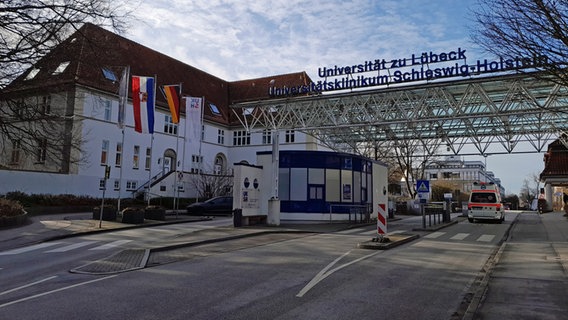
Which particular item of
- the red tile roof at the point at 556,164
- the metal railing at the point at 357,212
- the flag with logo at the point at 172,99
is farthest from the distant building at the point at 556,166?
the flag with logo at the point at 172,99

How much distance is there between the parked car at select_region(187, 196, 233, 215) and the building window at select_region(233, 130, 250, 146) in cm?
2275

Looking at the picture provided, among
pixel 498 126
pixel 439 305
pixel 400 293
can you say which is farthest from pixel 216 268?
pixel 498 126

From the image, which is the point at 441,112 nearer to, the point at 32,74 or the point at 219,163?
the point at 32,74

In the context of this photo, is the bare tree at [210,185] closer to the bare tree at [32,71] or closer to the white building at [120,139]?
the white building at [120,139]

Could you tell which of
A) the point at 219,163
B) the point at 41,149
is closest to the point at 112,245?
the point at 41,149

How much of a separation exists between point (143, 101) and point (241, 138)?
25657mm

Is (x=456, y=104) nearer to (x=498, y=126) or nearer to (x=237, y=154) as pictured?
(x=498, y=126)

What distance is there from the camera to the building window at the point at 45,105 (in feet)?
50.3

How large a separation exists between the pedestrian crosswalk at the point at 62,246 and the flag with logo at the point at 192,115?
2086 centimetres

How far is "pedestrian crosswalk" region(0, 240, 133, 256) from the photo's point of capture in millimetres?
13352

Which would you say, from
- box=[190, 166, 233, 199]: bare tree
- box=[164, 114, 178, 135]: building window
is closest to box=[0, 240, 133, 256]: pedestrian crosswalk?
box=[190, 166, 233, 199]: bare tree

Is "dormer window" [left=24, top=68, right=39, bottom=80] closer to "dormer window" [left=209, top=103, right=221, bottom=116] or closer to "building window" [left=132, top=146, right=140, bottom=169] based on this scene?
"building window" [left=132, top=146, right=140, bottom=169]

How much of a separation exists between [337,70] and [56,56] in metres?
17.8

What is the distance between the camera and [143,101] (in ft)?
94.3
